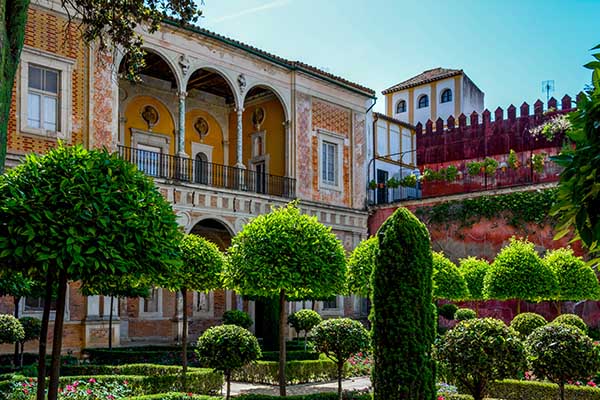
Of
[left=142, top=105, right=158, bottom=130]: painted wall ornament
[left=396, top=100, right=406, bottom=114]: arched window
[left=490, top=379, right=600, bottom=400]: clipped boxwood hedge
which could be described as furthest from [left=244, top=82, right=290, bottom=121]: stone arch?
[left=396, top=100, right=406, bottom=114]: arched window

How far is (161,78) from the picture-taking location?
71.3ft

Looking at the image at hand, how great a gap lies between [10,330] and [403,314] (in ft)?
26.0

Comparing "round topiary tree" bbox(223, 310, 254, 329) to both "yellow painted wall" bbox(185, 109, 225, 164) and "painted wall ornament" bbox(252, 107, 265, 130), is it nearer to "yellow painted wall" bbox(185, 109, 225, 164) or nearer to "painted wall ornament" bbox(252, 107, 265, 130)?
"yellow painted wall" bbox(185, 109, 225, 164)

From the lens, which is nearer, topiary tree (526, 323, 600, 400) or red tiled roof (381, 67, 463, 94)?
topiary tree (526, 323, 600, 400)

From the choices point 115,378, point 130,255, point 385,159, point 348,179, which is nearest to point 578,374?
point 130,255

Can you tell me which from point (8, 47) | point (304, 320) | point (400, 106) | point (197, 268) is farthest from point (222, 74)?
point (400, 106)

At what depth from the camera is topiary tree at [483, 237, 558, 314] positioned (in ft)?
53.4

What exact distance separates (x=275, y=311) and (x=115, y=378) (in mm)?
8290

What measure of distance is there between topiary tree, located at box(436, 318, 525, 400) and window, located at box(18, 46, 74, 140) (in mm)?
11612

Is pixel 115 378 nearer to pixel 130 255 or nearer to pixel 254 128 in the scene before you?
pixel 130 255

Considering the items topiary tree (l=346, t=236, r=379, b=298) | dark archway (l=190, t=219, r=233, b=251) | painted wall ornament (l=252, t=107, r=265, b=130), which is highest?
painted wall ornament (l=252, t=107, r=265, b=130)

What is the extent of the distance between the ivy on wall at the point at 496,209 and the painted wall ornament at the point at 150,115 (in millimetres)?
9929

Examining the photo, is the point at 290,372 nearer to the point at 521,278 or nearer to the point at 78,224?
the point at 521,278

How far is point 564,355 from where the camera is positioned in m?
8.85
